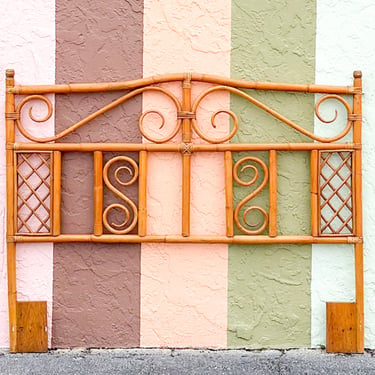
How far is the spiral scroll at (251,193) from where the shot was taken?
206 centimetres

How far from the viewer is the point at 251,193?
82.0 inches

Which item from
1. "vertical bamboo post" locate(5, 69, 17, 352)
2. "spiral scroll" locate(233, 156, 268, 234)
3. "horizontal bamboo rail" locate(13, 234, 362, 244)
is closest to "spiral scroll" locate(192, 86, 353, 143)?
"spiral scroll" locate(233, 156, 268, 234)

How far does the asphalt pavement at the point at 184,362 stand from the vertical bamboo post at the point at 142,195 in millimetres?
512

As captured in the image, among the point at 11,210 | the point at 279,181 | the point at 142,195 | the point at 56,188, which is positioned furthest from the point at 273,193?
the point at 11,210

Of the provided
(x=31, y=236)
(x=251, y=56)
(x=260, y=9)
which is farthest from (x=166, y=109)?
(x=31, y=236)

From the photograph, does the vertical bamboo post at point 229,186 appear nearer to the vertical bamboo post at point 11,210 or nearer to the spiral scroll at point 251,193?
the spiral scroll at point 251,193

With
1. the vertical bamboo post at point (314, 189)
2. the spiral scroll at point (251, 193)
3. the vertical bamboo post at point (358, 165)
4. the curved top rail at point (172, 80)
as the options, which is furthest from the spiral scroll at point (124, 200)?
the vertical bamboo post at point (358, 165)

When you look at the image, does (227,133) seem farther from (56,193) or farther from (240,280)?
(56,193)

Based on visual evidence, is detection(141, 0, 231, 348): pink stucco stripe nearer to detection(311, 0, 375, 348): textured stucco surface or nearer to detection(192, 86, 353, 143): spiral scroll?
detection(192, 86, 353, 143): spiral scroll

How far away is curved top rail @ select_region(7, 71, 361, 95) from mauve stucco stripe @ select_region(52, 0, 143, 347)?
43 millimetres

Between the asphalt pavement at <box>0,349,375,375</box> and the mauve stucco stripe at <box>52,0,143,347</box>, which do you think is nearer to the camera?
the asphalt pavement at <box>0,349,375,375</box>

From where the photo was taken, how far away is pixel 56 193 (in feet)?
6.75

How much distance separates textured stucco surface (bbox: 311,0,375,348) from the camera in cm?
209

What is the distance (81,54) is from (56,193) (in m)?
0.59
